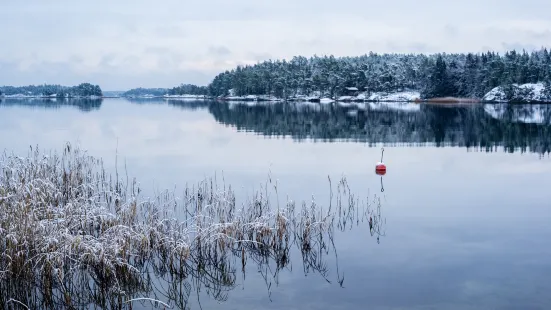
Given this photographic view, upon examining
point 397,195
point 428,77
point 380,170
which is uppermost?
point 428,77

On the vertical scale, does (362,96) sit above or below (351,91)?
below

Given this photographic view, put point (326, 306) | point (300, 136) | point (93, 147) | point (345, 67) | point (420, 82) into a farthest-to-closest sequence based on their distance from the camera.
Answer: point (345, 67) → point (420, 82) → point (300, 136) → point (93, 147) → point (326, 306)

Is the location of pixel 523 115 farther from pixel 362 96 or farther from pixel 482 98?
pixel 362 96

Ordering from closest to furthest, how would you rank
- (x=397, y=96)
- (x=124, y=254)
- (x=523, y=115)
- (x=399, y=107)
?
(x=124, y=254) < (x=523, y=115) < (x=399, y=107) < (x=397, y=96)

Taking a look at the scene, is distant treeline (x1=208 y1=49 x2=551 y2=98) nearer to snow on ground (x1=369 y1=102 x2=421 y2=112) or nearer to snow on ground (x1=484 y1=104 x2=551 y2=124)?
snow on ground (x1=369 y1=102 x2=421 y2=112)

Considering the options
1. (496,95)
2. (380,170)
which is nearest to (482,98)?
(496,95)

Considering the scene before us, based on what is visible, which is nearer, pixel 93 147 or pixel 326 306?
pixel 326 306

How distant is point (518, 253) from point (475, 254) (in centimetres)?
129

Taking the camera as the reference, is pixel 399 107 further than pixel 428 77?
No

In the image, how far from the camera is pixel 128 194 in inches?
879

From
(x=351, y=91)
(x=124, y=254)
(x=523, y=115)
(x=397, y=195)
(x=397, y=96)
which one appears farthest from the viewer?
(x=351, y=91)

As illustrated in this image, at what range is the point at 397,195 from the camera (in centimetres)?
2391

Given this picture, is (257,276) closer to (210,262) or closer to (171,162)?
(210,262)

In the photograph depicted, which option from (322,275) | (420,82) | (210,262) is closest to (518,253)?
(322,275)
